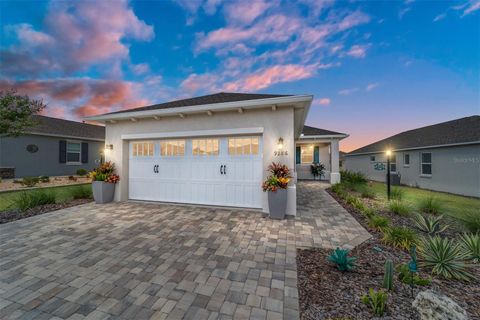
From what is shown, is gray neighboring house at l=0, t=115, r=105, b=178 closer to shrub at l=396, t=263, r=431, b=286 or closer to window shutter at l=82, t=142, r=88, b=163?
window shutter at l=82, t=142, r=88, b=163

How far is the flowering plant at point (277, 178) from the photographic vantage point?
5.16 m

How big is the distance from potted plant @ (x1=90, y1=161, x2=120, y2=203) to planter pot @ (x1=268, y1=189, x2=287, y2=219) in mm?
5966

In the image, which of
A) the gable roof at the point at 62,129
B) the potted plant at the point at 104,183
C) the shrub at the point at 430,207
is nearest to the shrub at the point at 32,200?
the potted plant at the point at 104,183

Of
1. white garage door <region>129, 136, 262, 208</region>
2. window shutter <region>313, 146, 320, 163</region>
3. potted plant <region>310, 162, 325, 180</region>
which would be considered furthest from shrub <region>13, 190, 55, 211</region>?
window shutter <region>313, 146, 320, 163</region>

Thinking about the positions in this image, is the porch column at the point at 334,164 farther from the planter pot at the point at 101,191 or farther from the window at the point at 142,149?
the planter pot at the point at 101,191

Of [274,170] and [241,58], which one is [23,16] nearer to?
[241,58]

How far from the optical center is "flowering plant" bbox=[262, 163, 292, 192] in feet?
16.9

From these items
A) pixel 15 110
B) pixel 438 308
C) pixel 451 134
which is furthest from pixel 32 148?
pixel 451 134

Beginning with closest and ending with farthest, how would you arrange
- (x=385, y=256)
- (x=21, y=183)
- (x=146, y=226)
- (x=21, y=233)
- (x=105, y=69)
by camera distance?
(x=385, y=256) → (x=21, y=233) → (x=146, y=226) → (x=105, y=69) → (x=21, y=183)

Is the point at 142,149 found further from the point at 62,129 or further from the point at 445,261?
the point at 62,129

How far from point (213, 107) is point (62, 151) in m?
15.8

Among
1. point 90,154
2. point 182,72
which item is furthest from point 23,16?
point 90,154

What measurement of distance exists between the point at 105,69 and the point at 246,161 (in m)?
8.91

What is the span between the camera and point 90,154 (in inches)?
627
